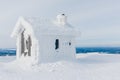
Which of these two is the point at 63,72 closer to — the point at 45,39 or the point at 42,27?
the point at 45,39

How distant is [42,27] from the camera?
75.5 ft

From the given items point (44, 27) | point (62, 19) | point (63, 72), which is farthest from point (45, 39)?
point (63, 72)

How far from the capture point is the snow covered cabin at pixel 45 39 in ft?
74.0

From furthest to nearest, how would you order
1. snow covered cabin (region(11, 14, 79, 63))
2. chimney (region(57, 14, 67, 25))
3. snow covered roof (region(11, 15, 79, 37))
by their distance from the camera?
1. chimney (region(57, 14, 67, 25))
2. snow covered roof (region(11, 15, 79, 37))
3. snow covered cabin (region(11, 14, 79, 63))

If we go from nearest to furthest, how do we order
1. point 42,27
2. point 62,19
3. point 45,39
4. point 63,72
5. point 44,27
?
point 63,72
point 45,39
point 42,27
point 44,27
point 62,19

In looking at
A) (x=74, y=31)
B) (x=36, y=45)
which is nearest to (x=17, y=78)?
(x=36, y=45)

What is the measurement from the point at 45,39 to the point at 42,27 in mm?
1257

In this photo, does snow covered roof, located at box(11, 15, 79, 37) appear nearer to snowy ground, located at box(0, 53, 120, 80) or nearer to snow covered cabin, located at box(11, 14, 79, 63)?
snow covered cabin, located at box(11, 14, 79, 63)

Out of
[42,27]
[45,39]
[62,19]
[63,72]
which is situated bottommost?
[63,72]

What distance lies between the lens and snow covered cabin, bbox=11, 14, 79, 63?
22.5 m

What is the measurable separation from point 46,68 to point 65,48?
4064 millimetres

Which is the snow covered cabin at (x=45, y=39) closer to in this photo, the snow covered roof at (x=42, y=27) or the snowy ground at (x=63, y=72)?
the snow covered roof at (x=42, y=27)

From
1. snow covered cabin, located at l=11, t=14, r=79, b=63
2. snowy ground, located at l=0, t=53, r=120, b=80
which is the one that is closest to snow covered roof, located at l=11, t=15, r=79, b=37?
snow covered cabin, located at l=11, t=14, r=79, b=63

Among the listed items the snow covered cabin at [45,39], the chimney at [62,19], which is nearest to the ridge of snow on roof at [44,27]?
the snow covered cabin at [45,39]
